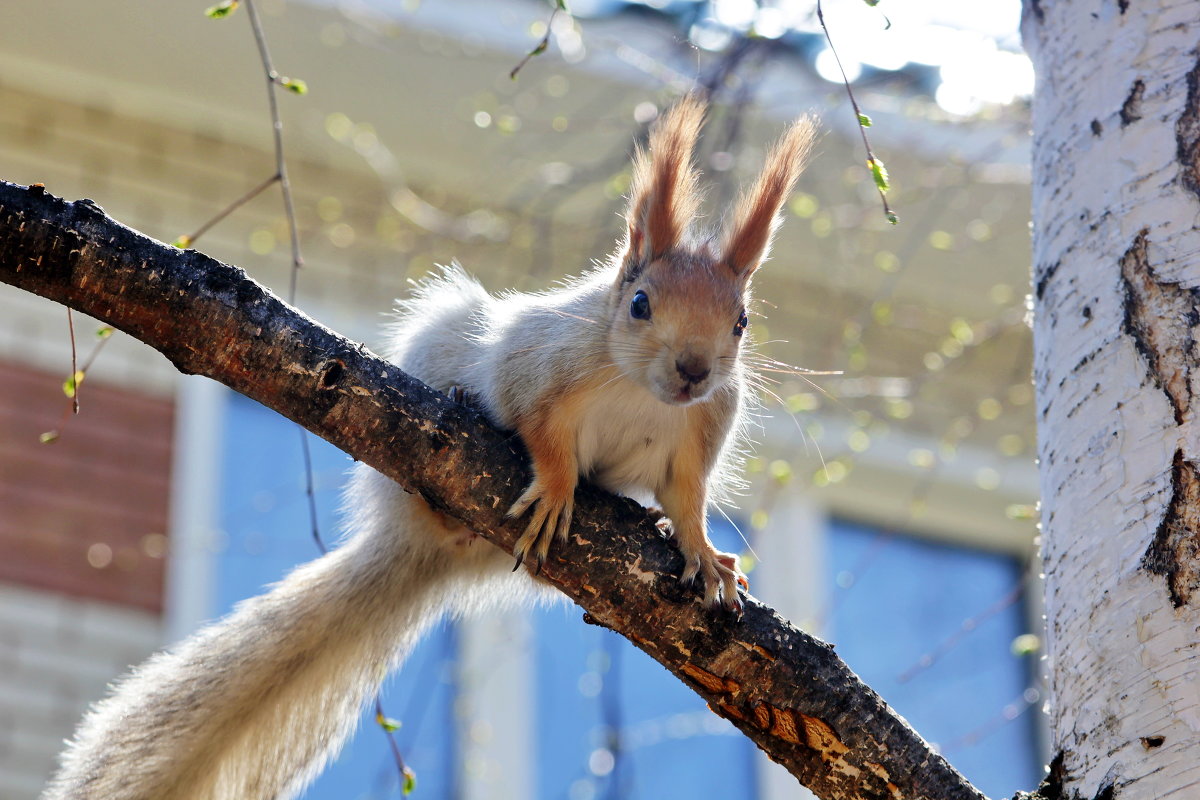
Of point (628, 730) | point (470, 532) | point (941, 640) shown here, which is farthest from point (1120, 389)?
point (941, 640)

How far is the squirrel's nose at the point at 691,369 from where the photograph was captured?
2674 millimetres

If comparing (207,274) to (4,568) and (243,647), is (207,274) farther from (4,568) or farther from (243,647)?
(4,568)

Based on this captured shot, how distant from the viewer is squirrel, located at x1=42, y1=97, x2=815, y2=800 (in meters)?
2.71

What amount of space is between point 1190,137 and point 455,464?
1.29m

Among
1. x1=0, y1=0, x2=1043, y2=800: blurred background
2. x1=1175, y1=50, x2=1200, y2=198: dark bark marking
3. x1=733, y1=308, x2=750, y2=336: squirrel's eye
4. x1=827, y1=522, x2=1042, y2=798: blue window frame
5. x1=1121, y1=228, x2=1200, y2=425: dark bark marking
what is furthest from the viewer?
x1=827, y1=522, x2=1042, y2=798: blue window frame

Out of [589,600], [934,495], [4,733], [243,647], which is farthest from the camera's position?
[934,495]

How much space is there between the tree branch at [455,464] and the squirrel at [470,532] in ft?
1.00

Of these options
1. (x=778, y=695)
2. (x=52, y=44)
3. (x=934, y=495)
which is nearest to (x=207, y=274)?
(x=778, y=695)

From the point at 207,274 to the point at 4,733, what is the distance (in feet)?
12.0

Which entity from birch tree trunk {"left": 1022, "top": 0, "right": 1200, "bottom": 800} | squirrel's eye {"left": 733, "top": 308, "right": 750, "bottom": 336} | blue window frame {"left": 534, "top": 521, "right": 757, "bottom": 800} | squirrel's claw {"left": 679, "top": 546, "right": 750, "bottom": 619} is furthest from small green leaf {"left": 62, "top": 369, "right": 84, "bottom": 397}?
blue window frame {"left": 534, "top": 521, "right": 757, "bottom": 800}

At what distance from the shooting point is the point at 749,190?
303cm

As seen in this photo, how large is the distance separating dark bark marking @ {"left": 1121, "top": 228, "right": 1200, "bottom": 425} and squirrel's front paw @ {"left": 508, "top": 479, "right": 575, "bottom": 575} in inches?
37.1

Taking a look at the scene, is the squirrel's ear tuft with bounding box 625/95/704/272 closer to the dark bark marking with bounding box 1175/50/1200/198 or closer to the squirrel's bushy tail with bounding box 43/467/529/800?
the squirrel's bushy tail with bounding box 43/467/529/800

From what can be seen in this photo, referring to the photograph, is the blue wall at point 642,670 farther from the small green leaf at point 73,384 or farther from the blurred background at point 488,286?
the small green leaf at point 73,384
